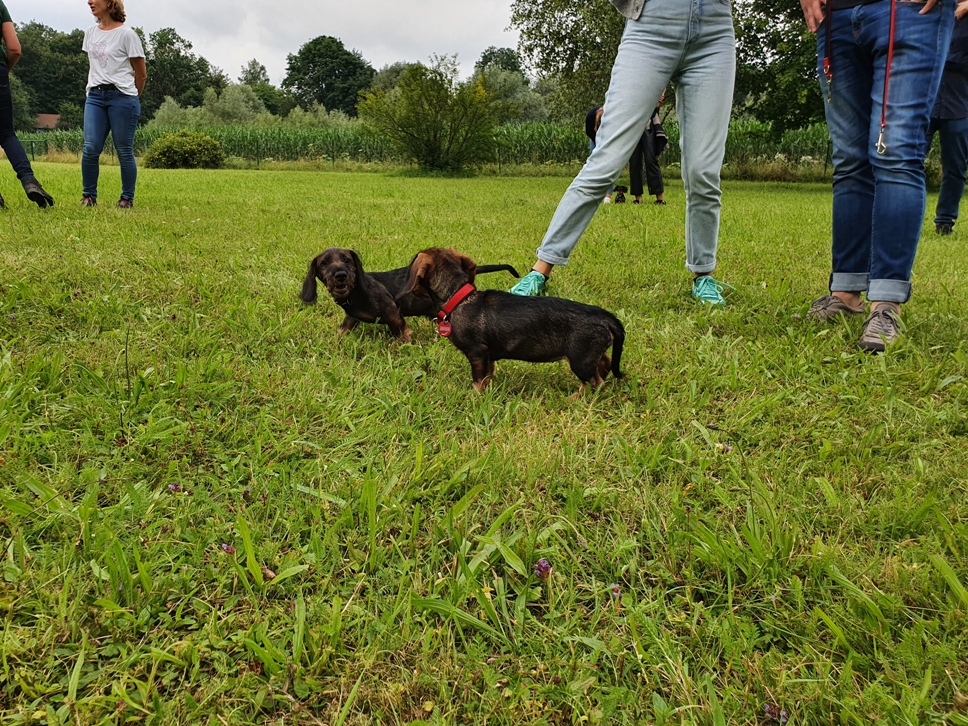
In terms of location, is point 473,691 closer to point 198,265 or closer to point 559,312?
point 559,312

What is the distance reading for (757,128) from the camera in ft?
82.1

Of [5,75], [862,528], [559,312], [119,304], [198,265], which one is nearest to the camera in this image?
[862,528]

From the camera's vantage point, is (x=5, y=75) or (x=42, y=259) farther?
(x=5, y=75)

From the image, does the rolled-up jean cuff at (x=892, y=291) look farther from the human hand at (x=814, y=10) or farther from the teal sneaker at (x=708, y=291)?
the human hand at (x=814, y=10)

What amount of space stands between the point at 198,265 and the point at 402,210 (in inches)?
195

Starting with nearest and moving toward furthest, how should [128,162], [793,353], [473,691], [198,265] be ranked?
[473,691] → [793,353] → [198,265] → [128,162]

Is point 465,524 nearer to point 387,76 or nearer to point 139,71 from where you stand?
point 139,71

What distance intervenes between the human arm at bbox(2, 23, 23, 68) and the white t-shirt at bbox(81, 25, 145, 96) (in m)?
0.69

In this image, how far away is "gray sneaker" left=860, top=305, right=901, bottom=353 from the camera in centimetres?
328

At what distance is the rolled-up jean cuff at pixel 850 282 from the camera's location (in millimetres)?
3820

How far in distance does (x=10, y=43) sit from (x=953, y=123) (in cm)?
1034

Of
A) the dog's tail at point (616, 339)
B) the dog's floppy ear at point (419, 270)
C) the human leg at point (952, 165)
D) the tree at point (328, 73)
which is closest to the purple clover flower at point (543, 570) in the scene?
the dog's tail at point (616, 339)

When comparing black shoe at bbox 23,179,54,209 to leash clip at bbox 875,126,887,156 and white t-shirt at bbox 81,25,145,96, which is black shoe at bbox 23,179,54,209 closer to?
white t-shirt at bbox 81,25,145,96

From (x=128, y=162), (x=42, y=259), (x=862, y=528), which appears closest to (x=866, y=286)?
(x=862, y=528)
